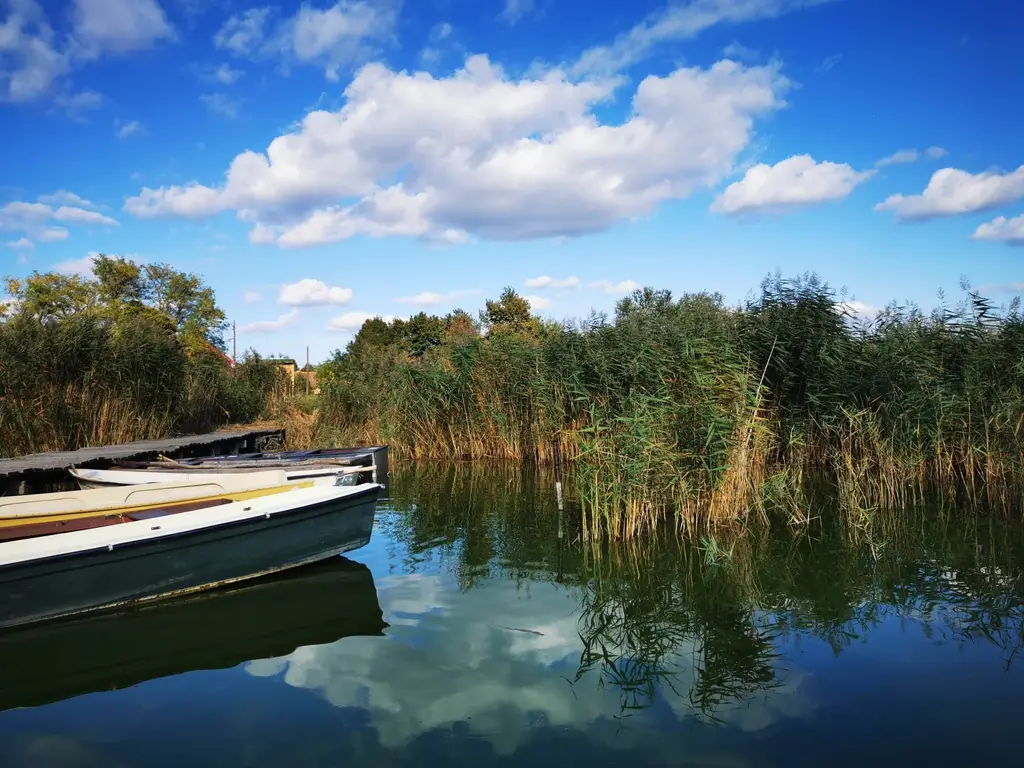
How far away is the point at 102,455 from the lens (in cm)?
1119

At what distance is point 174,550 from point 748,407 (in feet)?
23.3

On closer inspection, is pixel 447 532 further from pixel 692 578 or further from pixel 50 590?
pixel 50 590

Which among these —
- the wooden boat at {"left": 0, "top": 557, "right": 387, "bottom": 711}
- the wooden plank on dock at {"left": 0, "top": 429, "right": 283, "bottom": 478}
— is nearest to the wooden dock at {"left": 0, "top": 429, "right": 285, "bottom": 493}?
the wooden plank on dock at {"left": 0, "top": 429, "right": 283, "bottom": 478}

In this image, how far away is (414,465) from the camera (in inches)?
662

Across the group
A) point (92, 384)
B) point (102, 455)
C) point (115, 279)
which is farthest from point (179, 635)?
point (115, 279)

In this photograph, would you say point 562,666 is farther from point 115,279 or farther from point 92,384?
point 115,279

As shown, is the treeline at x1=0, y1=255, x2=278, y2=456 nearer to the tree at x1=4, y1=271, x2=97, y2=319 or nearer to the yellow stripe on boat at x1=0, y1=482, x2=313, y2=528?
the yellow stripe on boat at x1=0, y1=482, x2=313, y2=528

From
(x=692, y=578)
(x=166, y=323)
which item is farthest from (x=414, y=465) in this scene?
(x=166, y=323)

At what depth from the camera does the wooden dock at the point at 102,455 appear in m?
9.80

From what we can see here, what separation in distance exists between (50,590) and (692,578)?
6.21 m

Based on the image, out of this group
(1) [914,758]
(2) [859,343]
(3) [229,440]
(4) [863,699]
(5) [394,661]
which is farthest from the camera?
(3) [229,440]

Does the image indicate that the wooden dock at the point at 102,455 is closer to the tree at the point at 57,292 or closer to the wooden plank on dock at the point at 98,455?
the wooden plank on dock at the point at 98,455

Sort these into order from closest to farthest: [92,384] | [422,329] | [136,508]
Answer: [136,508]
[92,384]
[422,329]

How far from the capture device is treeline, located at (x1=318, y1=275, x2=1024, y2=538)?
Answer: 8977 mm
